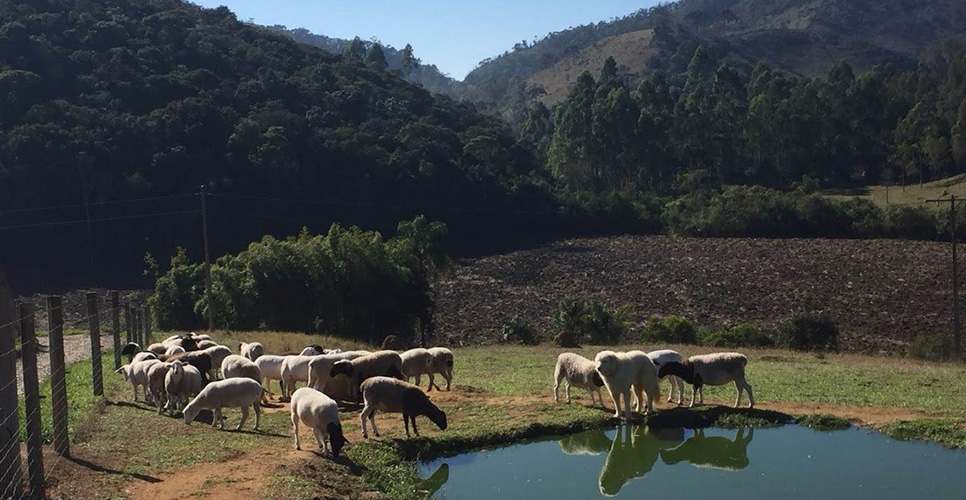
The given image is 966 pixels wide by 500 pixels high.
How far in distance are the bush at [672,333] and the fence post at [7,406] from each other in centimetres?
3745

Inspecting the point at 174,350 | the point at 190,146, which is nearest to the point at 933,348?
the point at 174,350

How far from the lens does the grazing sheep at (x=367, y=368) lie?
63.4ft

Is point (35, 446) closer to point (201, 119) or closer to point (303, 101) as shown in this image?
point (201, 119)

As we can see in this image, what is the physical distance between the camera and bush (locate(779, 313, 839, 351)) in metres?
44.2

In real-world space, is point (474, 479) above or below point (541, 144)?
below

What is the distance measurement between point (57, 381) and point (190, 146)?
7586 cm

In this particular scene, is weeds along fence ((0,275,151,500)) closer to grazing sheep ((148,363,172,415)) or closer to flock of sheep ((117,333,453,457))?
flock of sheep ((117,333,453,457))

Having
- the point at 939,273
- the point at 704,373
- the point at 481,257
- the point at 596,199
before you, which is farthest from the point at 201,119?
the point at 704,373

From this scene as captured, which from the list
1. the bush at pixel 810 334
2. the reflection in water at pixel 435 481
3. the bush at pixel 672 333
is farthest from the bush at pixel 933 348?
the reflection in water at pixel 435 481

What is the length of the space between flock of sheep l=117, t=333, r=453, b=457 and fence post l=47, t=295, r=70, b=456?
3.30 meters

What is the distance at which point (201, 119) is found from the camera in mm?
88625

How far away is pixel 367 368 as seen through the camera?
19.7 m

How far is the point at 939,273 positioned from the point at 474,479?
2590 inches

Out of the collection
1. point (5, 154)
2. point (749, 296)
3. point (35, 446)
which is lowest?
point (749, 296)
